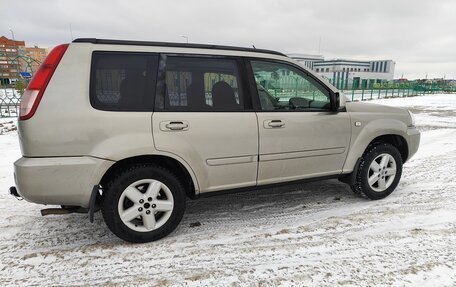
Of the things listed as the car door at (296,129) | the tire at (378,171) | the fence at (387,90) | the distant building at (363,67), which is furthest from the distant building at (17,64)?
the distant building at (363,67)

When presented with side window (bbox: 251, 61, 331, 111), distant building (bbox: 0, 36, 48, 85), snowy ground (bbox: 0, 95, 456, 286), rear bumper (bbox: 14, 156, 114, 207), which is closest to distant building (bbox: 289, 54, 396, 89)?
distant building (bbox: 0, 36, 48, 85)

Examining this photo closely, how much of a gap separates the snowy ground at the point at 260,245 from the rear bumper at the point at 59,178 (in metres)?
0.57

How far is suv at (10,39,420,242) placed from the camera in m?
2.50

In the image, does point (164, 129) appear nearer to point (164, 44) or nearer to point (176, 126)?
point (176, 126)

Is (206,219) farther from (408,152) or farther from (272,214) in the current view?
(408,152)

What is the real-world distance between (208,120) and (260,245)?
1.28 m

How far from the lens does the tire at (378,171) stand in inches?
150

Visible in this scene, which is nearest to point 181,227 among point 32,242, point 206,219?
→ point 206,219

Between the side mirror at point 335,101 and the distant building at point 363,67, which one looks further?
the distant building at point 363,67

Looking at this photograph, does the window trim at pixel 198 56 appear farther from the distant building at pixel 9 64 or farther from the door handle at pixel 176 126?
the distant building at pixel 9 64

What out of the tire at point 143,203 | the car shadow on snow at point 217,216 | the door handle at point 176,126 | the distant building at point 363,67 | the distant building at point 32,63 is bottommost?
the car shadow on snow at point 217,216

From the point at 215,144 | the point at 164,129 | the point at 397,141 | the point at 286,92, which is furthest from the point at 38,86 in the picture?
the point at 397,141

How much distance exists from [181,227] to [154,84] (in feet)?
5.03

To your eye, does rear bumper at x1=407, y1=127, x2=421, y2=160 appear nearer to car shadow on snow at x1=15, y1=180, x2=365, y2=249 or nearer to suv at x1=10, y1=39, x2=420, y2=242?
suv at x1=10, y1=39, x2=420, y2=242
